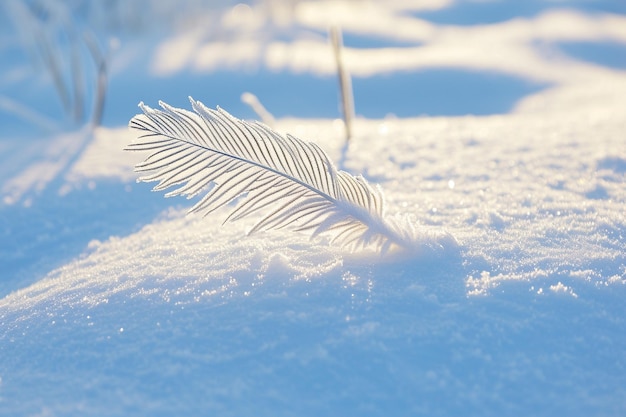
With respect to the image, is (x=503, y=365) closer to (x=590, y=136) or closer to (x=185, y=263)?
(x=185, y=263)

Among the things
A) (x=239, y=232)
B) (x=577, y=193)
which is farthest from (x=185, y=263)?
(x=577, y=193)

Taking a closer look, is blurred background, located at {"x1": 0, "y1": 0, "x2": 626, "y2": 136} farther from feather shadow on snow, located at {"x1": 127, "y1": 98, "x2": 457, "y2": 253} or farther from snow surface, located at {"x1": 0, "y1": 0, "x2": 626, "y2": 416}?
feather shadow on snow, located at {"x1": 127, "y1": 98, "x2": 457, "y2": 253}

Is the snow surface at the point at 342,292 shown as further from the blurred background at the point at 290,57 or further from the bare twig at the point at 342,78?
the blurred background at the point at 290,57

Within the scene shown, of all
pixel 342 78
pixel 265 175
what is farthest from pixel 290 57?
pixel 265 175

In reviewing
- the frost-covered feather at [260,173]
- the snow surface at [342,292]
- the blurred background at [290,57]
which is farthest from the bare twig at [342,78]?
the frost-covered feather at [260,173]

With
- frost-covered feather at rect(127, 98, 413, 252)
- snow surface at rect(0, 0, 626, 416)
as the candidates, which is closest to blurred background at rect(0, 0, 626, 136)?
snow surface at rect(0, 0, 626, 416)

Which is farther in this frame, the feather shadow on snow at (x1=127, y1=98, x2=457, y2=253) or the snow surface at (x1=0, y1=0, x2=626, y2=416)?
the feather shadow on snow at (x1=127, y1=98, x2=457, y2=253)

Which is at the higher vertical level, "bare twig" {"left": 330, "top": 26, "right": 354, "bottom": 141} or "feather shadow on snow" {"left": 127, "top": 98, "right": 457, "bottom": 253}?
"bare twig" {"left": 330, "top": 26, "right": 354, "bottom": 141}

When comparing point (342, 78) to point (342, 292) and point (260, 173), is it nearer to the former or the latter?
point (260, 173)
